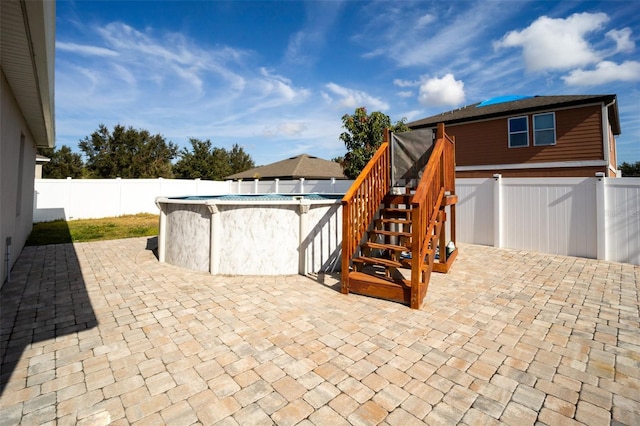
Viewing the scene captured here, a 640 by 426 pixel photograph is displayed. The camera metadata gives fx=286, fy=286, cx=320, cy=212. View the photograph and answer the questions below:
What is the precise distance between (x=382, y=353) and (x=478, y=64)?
1194 cm

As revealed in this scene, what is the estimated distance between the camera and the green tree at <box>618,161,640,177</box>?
41.9m

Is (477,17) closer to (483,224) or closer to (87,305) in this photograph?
(483,224)

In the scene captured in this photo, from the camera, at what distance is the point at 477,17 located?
828 cm

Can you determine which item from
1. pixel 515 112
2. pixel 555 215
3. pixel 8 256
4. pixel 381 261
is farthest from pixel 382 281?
pixel 515 112

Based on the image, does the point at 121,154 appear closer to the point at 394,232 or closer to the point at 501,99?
the point at 501,99

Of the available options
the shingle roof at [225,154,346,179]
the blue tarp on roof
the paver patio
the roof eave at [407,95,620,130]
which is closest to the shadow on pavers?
the paver patio

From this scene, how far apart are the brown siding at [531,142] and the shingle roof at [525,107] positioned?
1.10 ft

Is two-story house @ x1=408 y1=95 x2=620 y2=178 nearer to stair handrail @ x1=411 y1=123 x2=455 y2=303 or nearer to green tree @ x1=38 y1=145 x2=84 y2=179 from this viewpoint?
stair handrail @ x1=411 y1=123 x2=455 y2=303

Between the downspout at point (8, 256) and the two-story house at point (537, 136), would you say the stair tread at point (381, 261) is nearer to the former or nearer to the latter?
the downspout at point (8, 256)

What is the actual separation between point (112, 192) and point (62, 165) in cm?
2235

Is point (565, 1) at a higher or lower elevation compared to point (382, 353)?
higher

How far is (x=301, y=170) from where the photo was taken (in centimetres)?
2144

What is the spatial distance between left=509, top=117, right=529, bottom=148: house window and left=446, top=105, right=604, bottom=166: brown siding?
0.14 metres

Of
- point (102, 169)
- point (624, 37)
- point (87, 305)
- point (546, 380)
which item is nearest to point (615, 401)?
point (546, 380)
